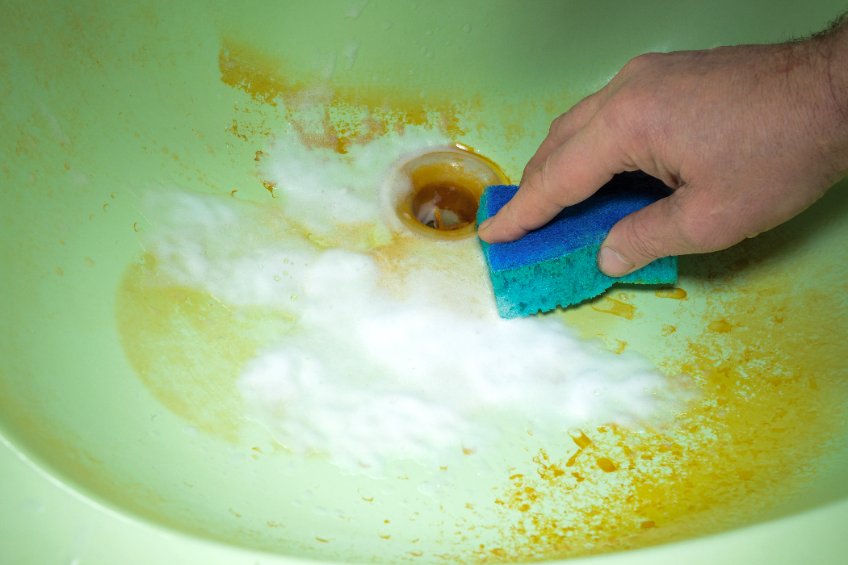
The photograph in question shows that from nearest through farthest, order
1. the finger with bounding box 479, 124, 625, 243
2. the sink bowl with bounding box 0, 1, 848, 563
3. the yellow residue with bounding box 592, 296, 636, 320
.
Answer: the sink bowl with bounding box 0, 1, 848, 563
the finger with bounding box 479, 124, 625, 243
the yellow residue with bounding box 592, 296, 636, 320

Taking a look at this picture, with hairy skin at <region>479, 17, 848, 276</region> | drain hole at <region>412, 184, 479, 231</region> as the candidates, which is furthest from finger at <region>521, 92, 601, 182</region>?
drain hole at <region>412, 184, 479, 231</region>

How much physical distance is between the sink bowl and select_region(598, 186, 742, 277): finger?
9 centimetres

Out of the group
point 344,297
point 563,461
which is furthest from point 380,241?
point 563,461

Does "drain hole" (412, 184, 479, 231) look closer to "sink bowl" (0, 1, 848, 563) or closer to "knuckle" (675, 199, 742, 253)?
"sink bowl" (0, 1, 848, 563)

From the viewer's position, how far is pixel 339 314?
57cm

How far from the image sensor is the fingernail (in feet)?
1.81

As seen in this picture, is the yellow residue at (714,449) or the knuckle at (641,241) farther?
the knuckle at (641,241)

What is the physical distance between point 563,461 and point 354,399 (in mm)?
163

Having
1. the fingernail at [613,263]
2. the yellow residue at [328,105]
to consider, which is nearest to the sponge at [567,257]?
the fingernail at [613,263]

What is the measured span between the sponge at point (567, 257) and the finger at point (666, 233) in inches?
0.8

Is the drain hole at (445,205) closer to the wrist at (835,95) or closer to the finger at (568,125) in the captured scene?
the finger at (568,125)

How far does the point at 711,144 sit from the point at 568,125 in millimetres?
136

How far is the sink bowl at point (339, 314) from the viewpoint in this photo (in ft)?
1.36

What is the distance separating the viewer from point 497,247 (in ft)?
1.91
